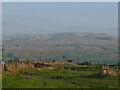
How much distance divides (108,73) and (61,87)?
12.4 m

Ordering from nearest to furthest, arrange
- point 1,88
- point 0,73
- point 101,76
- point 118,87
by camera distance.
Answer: point 1,88 < point 118,87 < point 0,73 < point 101,76

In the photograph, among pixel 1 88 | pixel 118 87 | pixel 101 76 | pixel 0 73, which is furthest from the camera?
pixel 101 76

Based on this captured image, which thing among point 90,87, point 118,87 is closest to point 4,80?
point 90,87

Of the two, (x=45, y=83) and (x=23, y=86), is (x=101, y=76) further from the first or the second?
(x=23, y=86)

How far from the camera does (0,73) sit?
3366cm

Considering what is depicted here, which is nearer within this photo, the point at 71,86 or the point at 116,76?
the point at 71,86

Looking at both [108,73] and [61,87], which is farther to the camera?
[108,73]

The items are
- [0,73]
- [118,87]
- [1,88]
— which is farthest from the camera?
[0,73]

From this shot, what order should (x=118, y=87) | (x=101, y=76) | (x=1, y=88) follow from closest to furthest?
(x=1, y=88) < (x=118, y=87) < (x=101, y=76)

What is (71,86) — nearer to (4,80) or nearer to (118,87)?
(118,87)

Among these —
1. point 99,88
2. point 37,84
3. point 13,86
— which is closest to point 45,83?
point 37,84

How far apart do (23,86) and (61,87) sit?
3.42 metres

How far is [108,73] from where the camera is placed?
37406mm

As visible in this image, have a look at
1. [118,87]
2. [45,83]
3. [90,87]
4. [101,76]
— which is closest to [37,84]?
[45,83]
